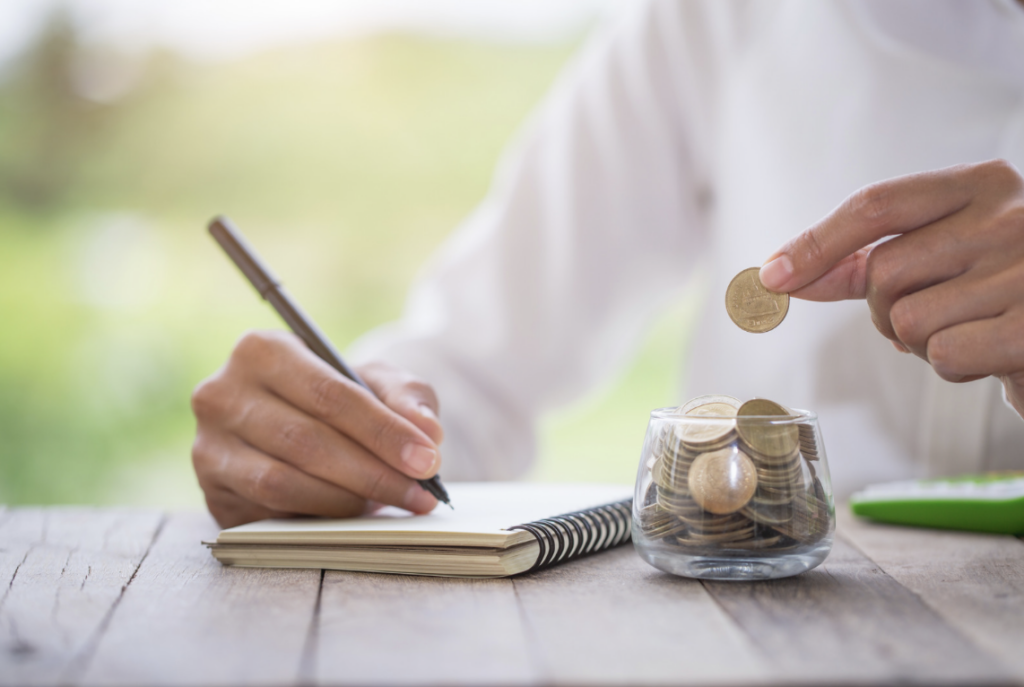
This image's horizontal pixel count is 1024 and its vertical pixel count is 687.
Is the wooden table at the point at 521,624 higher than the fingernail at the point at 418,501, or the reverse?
the fingernail at the point at 418,501

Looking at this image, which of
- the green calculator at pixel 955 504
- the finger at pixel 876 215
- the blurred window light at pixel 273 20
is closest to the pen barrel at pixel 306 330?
the finger at pixel 876 215

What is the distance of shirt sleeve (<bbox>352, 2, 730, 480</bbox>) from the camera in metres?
1.52

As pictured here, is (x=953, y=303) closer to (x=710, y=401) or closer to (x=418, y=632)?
(x=710, y=401)

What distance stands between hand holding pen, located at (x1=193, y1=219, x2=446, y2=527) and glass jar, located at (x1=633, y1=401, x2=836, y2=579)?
26cm

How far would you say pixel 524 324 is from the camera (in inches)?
60.8

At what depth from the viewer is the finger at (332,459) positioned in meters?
0.80

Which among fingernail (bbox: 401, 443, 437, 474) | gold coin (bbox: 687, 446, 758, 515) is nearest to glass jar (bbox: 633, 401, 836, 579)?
gold coin (bbox: 687, 446, 758, 515)

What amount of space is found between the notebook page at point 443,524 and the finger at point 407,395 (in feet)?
0.29

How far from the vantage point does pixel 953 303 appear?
2.13 ft

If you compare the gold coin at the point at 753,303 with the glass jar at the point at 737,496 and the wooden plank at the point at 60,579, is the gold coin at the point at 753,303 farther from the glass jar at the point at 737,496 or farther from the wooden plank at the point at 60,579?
the wooden plank at the point at 60,579

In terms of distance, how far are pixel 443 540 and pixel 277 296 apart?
40 centimetres

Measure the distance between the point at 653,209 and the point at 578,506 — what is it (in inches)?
36.7

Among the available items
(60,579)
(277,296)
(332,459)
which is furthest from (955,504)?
(60,579)

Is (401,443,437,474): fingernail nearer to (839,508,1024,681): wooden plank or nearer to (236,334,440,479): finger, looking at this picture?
(236,334,440,479): finger
